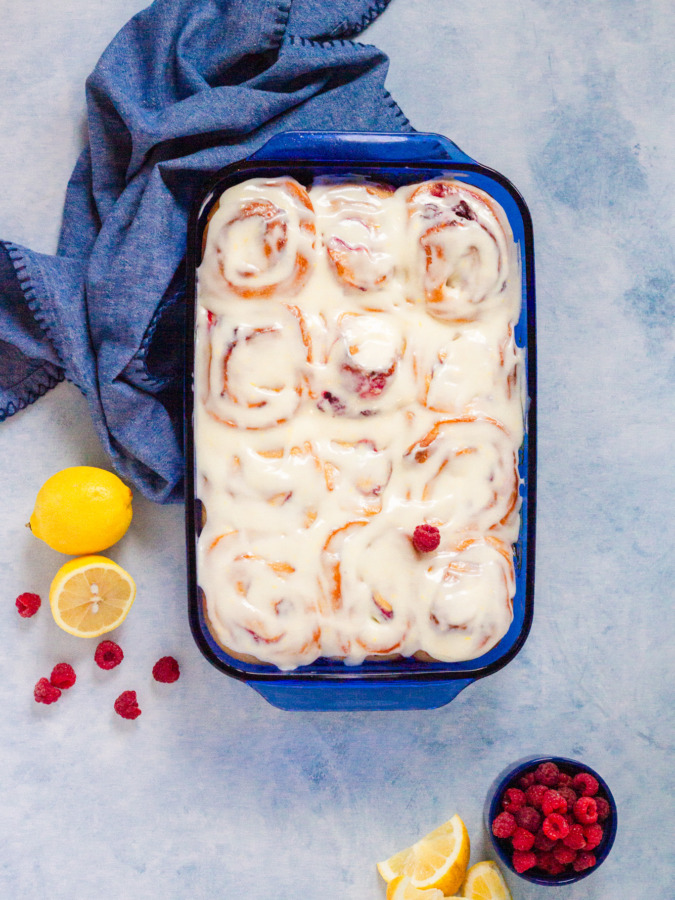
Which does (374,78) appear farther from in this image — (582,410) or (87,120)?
(582,410)

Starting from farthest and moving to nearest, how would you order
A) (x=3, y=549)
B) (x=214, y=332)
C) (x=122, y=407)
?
(x=3, y=549) < (x=122, y=407) < (x=214, y=332)

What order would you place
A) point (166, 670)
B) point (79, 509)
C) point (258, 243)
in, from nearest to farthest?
point (258, 243) → point (79, 509) → point (166, 670)

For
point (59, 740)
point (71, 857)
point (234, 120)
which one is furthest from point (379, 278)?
point (71, 857)

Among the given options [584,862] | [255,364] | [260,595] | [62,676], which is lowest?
[584,862]

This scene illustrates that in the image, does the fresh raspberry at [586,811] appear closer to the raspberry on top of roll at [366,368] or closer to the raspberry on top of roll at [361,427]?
the raspberry on top of roll at [361,427]

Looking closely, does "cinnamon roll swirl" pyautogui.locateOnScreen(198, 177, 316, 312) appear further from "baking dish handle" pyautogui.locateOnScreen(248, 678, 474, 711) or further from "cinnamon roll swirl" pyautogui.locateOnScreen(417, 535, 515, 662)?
"baking dish handle" pyautogui.locateOnScreen(248, 678, 474, 711)

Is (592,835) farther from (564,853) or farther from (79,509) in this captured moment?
(79,509)

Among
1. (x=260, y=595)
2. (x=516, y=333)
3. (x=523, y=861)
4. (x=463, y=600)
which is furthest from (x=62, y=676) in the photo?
(x=516, y=333)
